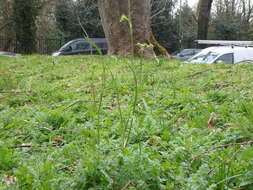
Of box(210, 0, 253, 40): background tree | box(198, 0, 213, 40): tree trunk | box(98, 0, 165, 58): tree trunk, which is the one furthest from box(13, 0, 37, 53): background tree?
box(210, 0, 253, 40): background tree

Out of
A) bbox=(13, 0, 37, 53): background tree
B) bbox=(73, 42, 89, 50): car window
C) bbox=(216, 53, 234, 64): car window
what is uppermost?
bbox=(13, 0, 37, 53): background tree

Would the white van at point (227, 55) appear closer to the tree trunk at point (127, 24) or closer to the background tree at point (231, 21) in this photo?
the tree trunk at point (127, 24)

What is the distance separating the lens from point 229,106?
3.11 meters

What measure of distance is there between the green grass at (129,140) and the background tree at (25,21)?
718 inches

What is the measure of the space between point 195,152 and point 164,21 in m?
26.3

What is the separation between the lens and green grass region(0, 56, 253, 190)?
5.39ft

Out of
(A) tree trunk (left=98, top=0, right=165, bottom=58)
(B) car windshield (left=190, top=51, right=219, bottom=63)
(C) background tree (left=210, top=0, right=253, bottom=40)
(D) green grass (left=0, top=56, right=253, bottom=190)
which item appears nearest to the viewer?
(D) green grass (left=0, top=56, right=253, bottom=190)

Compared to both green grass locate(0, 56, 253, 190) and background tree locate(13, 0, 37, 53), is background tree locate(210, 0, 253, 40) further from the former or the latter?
green grass locate(0, 56, 253, 190)

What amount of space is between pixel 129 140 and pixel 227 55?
963 cm

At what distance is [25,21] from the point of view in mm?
21328

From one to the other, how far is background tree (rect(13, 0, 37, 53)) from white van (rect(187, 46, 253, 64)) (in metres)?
14.0

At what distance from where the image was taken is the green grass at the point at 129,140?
1.64 metres

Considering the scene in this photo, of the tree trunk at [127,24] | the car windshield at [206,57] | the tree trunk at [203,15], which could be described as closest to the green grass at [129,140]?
the tree trunk at [127,24]

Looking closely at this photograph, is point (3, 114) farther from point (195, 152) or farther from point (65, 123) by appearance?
point (195, 152)
